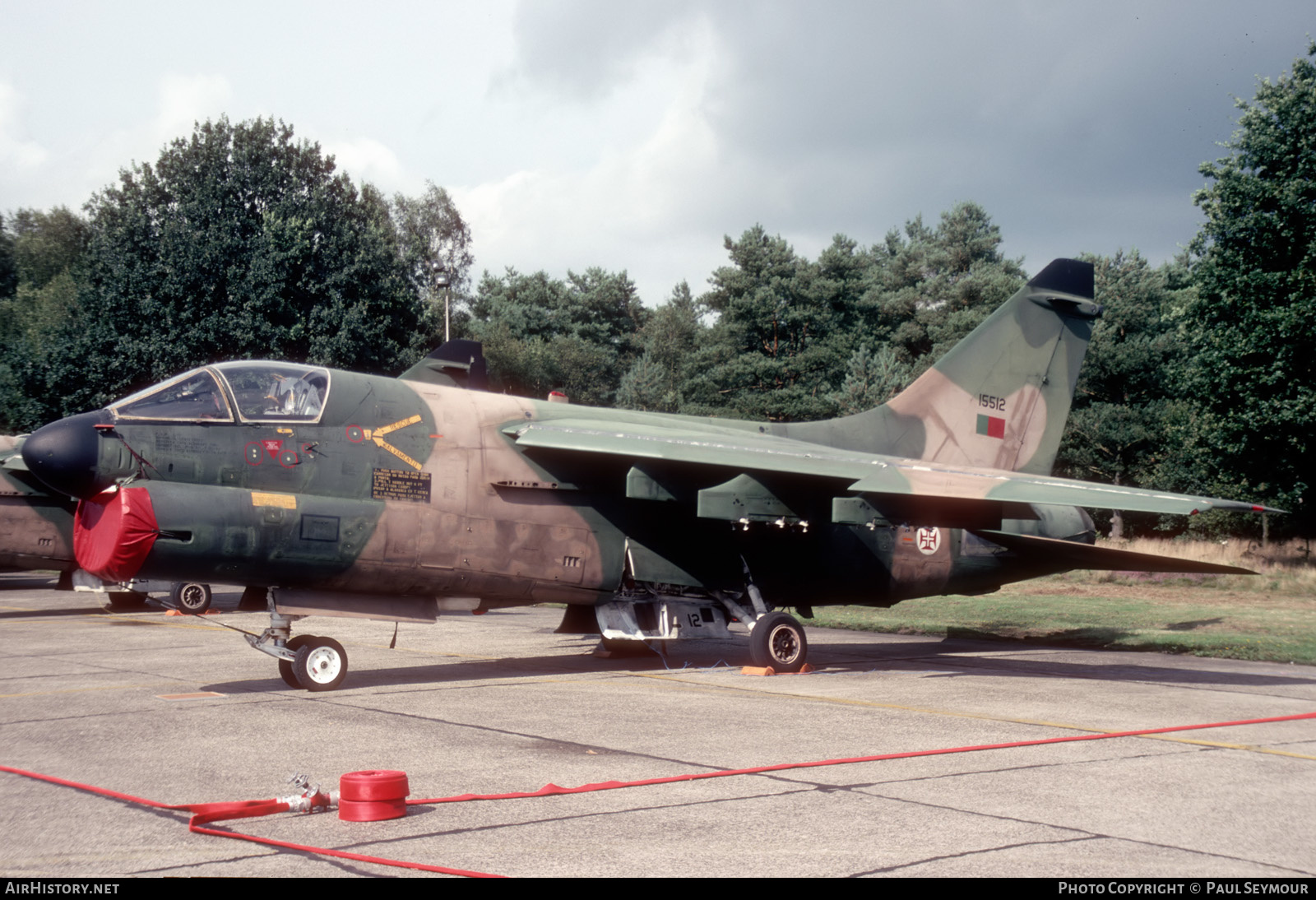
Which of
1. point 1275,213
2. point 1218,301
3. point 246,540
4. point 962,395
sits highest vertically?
point 1275,213

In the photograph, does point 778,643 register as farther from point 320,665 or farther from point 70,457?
point 70,457

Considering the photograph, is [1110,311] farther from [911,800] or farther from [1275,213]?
[911,800]

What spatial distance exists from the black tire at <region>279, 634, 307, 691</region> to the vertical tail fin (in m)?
7.30

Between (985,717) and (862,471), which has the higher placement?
(862,471)

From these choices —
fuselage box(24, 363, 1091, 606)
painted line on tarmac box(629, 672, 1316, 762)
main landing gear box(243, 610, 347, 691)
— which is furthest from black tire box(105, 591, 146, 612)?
painted line on tarmac box(629, 672, 1316, 762)

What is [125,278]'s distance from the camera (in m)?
39.8

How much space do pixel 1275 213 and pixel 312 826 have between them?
3623 cm

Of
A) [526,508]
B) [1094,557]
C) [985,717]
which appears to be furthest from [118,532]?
[1094,557]

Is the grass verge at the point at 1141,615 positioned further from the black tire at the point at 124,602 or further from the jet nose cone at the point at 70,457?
the jet nose cone at the point at 70,457

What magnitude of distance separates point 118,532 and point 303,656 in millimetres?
2319

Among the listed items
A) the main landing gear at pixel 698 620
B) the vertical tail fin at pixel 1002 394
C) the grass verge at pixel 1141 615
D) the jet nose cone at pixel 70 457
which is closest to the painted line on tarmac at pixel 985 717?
the main landing gear at pixel 698 620

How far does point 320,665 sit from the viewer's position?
444 inches

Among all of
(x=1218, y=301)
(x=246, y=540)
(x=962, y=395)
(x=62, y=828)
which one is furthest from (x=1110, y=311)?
(x=62, y=828)

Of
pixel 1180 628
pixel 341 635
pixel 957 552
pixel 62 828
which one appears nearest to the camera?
pixel 62 828
